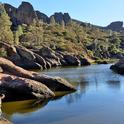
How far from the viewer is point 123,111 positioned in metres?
37.4

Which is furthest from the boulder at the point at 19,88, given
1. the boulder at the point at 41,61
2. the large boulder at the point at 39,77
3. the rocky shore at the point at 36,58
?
the boulder at the point at 41,61

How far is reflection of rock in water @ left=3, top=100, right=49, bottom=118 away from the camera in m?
38.4

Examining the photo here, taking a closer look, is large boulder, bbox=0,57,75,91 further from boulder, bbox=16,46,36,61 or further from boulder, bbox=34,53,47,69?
boulder, bbox=34,53,47,69

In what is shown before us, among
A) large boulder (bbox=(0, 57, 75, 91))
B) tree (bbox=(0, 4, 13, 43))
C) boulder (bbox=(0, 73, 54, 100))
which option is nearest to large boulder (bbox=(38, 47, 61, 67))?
tree (bbox=(0, 4, 13, 43))

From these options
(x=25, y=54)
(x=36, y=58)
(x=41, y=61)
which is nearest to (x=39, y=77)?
(x=25, y=54)

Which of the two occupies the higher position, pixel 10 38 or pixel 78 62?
pixel 10 38

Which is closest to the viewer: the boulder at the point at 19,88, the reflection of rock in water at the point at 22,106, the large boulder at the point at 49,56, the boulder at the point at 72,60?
the reflection of rock in water at the point at 22,106

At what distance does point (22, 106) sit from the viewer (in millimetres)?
41031

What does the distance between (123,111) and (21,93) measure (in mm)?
13750

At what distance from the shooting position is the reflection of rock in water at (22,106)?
1511 inches

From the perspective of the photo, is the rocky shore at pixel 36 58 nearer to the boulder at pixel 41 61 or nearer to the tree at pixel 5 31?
the boulder at pixel 41 61

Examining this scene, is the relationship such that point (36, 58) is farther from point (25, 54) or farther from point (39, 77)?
point (39, 77)

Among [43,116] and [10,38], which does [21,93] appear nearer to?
[43,116]

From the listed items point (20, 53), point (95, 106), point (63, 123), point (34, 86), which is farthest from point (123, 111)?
point (20, 53)
